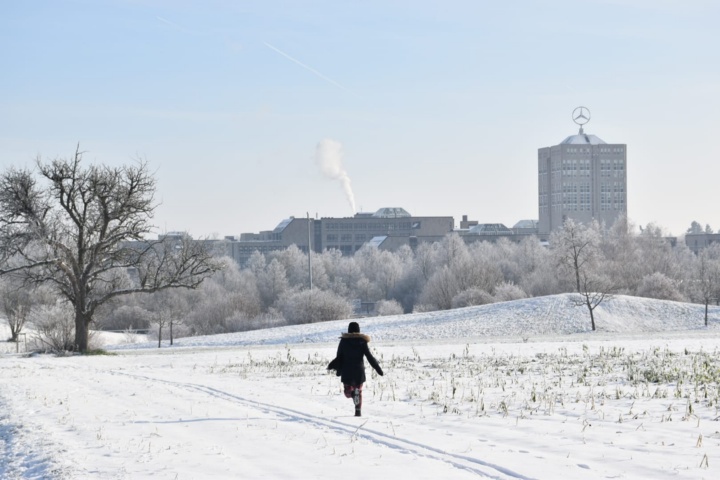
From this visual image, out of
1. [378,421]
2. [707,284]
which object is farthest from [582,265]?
[378,421]

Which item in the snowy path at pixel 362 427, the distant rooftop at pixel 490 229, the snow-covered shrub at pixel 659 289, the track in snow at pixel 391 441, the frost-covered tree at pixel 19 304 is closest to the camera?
the track in snow at pixel 391 441

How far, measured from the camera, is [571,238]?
3366 inches

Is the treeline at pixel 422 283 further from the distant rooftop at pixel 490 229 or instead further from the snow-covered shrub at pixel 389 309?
the distant rooftop at pixel 490 229

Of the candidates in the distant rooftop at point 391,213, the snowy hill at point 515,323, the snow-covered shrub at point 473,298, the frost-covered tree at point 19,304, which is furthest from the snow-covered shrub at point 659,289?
the distant rooftop at point 391,213

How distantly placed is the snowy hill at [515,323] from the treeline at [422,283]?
2.27m

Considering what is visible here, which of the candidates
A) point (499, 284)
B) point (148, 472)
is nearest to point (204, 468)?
point (148, 472)

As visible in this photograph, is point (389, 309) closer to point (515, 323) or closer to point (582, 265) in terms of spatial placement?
point (582, 265)

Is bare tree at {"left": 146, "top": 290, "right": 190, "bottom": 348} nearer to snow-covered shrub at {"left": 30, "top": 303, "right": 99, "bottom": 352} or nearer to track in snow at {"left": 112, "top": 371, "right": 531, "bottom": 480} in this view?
snow-covered shrub at {"left": 30, "top": 303, "right": 99, "bottom": 352}

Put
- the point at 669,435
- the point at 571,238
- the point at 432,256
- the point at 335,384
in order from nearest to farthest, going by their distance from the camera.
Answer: the point at 669,435
the point at 335,384
the point at 571,238
the point at 432,256

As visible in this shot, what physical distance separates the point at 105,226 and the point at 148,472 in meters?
27.3

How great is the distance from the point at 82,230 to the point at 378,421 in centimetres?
2553

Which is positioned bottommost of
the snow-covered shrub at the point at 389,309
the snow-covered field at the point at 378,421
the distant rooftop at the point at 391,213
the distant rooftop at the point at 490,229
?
the snow-covered shrub at the point at 389,309

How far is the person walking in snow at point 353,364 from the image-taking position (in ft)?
49.8

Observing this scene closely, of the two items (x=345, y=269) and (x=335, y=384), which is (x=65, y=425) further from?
(x=345, y=269)
